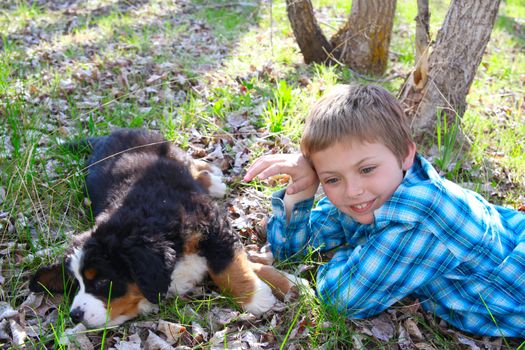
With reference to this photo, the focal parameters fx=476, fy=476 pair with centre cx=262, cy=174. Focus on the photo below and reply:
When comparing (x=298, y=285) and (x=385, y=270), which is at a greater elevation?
(x=385, y=270)

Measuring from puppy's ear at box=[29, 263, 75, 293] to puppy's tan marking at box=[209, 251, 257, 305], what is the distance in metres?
0.91

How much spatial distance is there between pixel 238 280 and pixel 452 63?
3.04 m

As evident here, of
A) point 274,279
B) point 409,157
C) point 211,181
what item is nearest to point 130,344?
point 274,279

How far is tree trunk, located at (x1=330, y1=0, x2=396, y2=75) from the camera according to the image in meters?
6.45

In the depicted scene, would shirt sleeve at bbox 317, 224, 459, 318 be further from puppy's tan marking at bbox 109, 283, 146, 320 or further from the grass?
puppy's tan marking at bbox 109, 283, 146, 320

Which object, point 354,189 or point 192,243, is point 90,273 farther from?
Answer: point 354,189

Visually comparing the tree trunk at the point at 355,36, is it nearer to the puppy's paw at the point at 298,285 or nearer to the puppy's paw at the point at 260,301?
the puppy's paw at the point at 298,285

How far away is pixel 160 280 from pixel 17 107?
8.67 feet

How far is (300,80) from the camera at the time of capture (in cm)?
632

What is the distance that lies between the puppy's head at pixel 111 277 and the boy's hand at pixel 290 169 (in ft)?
2.59

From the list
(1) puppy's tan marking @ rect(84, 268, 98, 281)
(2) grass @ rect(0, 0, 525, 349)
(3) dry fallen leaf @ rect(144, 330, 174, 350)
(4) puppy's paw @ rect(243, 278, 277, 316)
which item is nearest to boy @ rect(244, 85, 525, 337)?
(2) grass @ rect(0, 0, 525, 349)

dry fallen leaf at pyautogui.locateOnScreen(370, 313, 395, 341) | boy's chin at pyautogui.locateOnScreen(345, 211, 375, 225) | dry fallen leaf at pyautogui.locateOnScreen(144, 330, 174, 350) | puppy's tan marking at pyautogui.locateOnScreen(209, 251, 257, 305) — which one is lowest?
dry fallen leaf at pyautogui.locateOnScreen(370, 313, 395, 341)

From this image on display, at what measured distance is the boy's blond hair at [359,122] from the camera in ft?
8.95

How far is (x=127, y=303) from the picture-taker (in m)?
2.87
